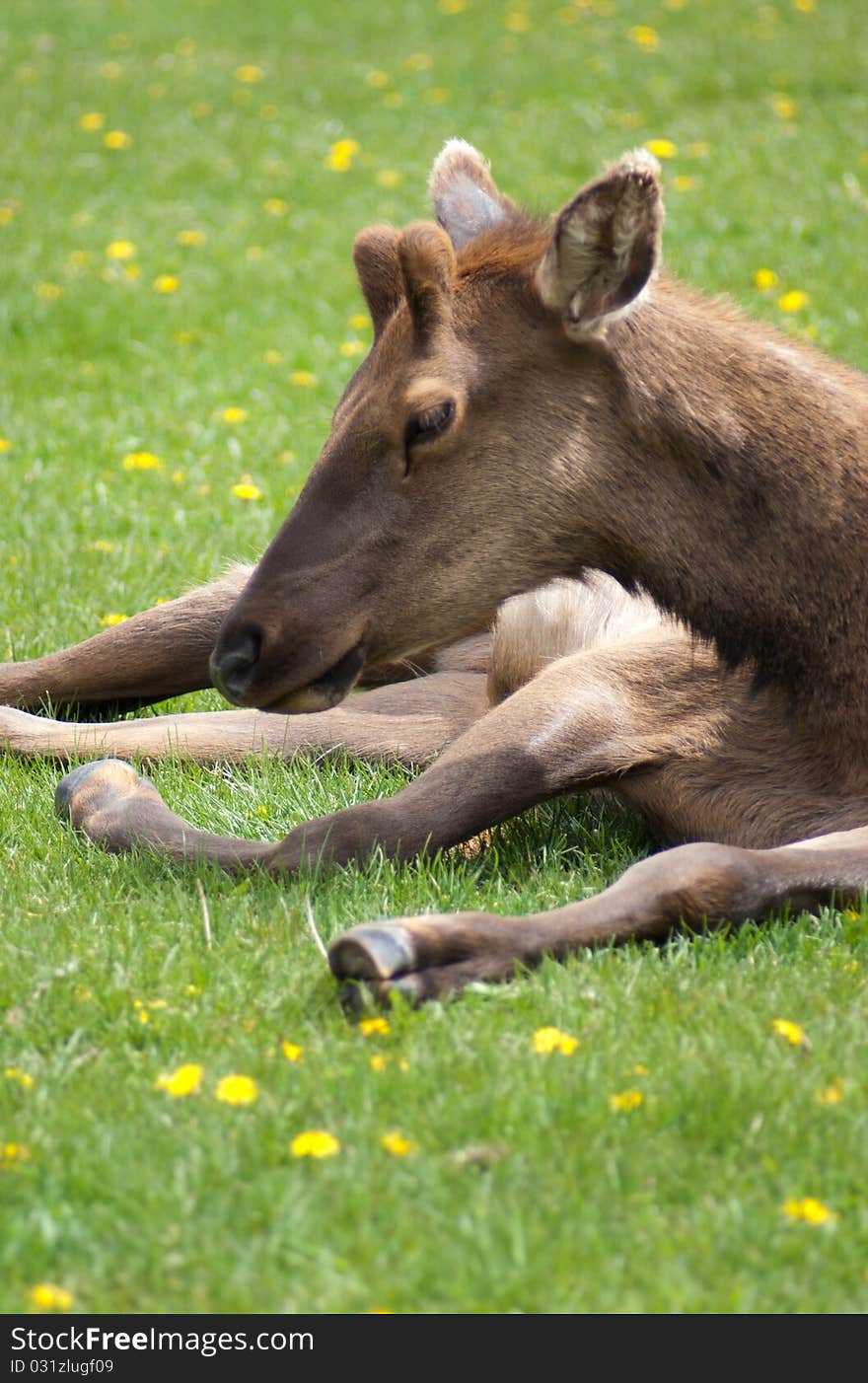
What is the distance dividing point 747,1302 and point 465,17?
15.5 metres

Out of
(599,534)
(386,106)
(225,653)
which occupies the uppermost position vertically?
(386,106)

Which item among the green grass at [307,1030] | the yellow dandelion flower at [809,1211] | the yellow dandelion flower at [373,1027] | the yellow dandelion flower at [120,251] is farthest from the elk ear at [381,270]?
the yellow dandelion flower at [120,251]

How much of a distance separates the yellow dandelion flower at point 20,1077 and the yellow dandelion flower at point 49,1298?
0.68 m

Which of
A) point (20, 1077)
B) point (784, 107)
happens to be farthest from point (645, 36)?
point (20, 1077)

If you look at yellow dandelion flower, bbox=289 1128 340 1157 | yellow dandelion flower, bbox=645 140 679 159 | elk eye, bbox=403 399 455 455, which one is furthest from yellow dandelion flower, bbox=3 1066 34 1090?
yellow dandelion flower, bbox=645 140 679 159

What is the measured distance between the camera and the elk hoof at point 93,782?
15.6ft

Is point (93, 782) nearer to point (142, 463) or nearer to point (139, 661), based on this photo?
point (139, 661)

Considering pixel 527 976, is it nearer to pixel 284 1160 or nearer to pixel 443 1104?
pixel 443 1104

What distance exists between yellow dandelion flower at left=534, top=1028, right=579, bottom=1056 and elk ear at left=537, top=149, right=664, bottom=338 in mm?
1704

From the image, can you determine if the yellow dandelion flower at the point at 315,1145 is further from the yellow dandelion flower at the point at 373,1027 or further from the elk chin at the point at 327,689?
the elk chin at the point at 327,689

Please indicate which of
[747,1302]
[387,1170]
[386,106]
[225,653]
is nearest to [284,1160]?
[387,1170]

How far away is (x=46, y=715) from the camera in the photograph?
5.73m

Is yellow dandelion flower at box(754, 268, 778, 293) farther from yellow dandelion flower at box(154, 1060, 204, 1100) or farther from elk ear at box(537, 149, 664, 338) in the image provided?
yellow dandelion flower at box(154, 1060, 204, 1100)

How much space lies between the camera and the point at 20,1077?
324cm
